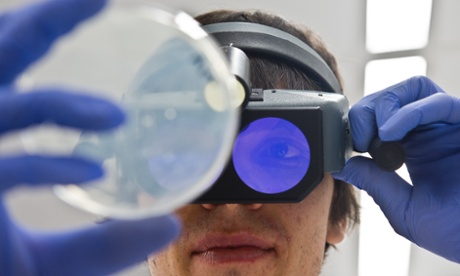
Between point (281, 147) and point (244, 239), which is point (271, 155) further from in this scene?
point (244, 239)

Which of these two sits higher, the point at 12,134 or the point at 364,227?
the point at 12,134

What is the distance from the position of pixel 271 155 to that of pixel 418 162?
38 cm

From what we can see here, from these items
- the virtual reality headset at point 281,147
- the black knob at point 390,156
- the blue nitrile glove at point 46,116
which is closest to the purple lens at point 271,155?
the virtual reality headset at point 281,147

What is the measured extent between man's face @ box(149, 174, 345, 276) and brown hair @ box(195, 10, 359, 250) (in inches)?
10.5

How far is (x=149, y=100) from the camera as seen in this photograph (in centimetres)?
62

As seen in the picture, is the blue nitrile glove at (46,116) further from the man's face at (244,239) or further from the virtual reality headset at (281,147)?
the man's face at (244,239)

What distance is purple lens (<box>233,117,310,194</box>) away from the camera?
3.16 ft

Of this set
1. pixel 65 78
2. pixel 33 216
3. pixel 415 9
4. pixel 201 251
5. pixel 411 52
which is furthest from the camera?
pixel 33 216

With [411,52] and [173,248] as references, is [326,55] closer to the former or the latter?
[411,52]

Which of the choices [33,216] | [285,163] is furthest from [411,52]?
[33,216]

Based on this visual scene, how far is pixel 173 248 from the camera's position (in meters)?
1.24

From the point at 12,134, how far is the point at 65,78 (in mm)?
83

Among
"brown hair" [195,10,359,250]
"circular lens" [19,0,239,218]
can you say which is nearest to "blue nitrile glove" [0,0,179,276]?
"circular lens" [19,0,239,218]

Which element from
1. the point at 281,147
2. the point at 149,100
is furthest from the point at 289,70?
the point at 149,100
